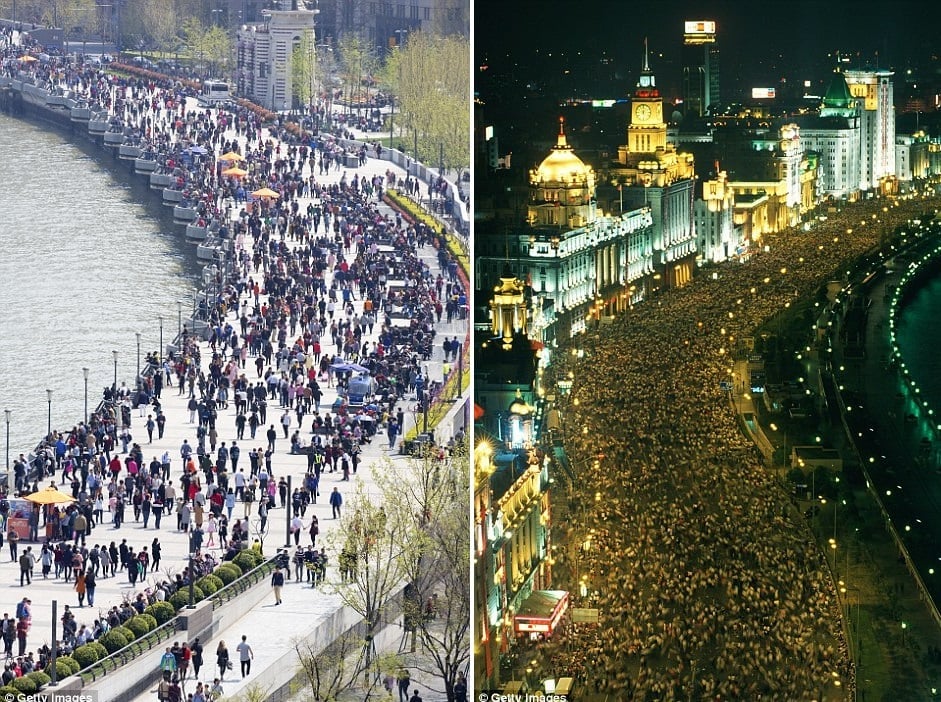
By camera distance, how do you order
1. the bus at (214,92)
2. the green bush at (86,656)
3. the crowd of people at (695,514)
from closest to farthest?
the crowd of people at (695,514)
the green bush at (86,656)
the bus at (214,92)

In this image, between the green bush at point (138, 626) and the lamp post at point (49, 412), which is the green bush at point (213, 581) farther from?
the lamp post at point (49, 412)

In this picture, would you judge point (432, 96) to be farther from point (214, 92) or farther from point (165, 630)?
point (165, 630)

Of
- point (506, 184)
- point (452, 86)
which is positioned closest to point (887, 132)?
point (506, 184)

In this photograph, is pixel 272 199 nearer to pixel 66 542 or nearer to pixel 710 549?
pixel 66 542

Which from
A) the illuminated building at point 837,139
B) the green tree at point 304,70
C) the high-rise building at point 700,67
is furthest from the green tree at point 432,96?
the illuminated building at point 837,139

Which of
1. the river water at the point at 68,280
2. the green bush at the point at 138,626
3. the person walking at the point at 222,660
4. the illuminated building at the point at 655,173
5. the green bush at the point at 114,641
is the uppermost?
the illuminated building at the point at 655,173
